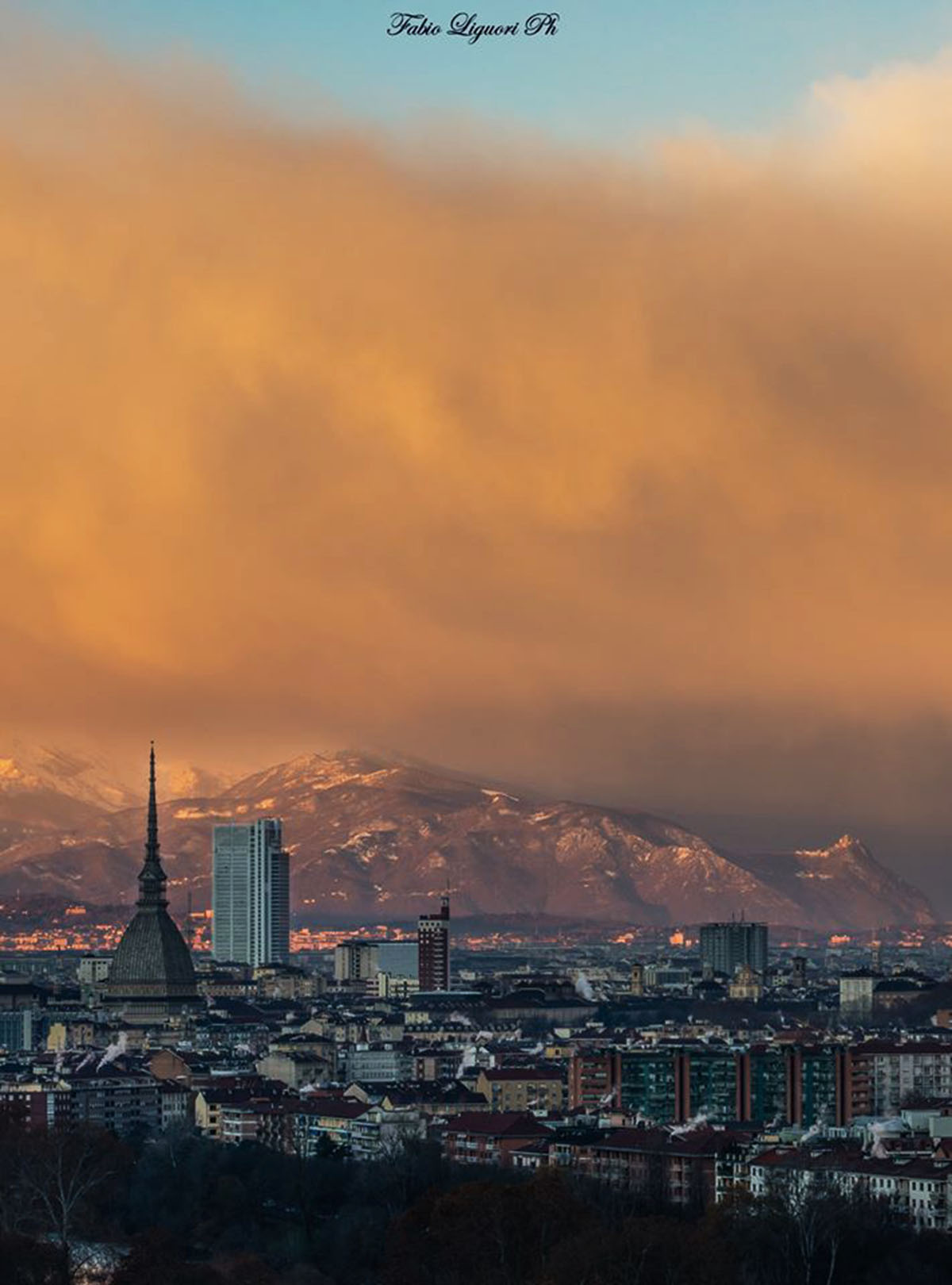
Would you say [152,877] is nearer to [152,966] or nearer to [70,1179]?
[152,966]

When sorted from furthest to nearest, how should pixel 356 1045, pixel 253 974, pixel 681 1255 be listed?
pixel 253 974 < pixel 356 1045 < pixel 681 1255

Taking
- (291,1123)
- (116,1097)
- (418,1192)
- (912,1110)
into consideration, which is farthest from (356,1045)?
(418,1192)

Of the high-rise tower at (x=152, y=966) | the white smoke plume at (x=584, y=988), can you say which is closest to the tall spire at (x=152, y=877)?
the high-rise tower at (x=152, y=966)

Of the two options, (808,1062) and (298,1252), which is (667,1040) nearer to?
(808,1062)

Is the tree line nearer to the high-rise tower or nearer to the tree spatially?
the tree

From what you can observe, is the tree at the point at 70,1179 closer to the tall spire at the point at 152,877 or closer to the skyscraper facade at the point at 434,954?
the tall spire at the point at 152,877
